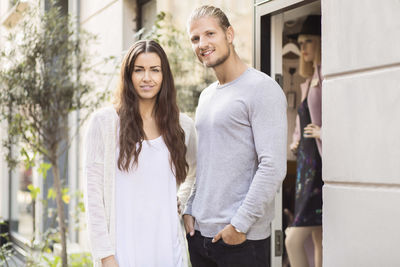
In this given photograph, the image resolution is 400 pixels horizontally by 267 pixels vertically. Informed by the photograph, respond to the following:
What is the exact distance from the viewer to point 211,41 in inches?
109

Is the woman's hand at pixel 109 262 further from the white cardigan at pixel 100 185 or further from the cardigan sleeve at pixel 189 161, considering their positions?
the cardigan sleeve at pixel 189 161

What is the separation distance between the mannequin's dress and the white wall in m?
1.51

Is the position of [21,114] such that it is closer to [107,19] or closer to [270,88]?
[107,19]

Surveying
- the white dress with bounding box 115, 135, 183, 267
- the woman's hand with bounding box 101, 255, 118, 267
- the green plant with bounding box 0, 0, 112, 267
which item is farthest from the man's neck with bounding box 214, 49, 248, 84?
the green plant with bounding box 0, 0, 112, 267

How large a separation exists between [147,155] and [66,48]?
11.8 ft

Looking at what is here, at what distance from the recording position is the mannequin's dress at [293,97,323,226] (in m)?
4.37

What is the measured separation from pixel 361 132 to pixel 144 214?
45.1 inches

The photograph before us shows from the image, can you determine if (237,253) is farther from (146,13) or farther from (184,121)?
(146,13)

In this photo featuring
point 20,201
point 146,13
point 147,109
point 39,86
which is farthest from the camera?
point 20,201

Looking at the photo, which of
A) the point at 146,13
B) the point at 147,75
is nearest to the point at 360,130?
the point at 147,75

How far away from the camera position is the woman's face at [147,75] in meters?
2.79

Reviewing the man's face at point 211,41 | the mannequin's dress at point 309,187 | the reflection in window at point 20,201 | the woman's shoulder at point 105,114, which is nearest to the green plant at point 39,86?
the mannequin's dress at point 309,187

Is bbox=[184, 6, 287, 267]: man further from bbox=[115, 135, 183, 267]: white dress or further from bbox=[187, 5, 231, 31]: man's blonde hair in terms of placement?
bbox=[115, 135, 183, 267]: white dress

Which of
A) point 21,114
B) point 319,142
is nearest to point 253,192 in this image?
point 319,142
